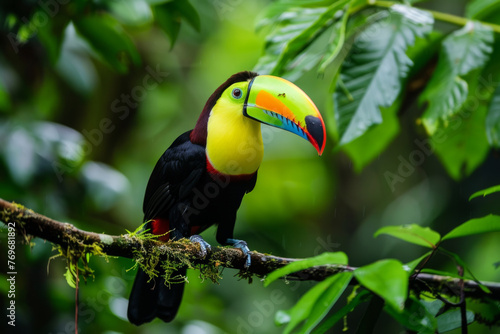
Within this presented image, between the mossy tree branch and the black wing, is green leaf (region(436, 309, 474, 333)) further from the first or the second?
the black wing

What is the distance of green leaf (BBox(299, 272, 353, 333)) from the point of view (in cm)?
107

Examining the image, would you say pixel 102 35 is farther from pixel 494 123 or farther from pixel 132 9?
pixel 494 123

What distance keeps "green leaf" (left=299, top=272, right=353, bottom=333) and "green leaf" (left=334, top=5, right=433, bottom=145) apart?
0.61m

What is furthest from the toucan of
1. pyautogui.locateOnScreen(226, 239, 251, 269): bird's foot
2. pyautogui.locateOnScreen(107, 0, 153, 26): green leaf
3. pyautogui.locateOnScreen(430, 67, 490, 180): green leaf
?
pyautogui.locateOnScreen(430, 67, 490, 180): green leaf

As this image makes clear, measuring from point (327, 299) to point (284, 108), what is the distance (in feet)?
1.83

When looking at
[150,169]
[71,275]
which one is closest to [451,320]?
[71,275]

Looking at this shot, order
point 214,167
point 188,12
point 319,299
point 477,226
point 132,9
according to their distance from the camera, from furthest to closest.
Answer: point 132,9
point 188,12
point 214,167
point 477,226
point 319,299

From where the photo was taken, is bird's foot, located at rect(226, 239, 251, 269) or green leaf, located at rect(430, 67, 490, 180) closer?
bird's foot, located at rect(226, 239, 251, 269)

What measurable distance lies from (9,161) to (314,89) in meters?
2.70

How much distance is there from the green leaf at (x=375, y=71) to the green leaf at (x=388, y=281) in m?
0.64

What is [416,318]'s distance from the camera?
1.38 m

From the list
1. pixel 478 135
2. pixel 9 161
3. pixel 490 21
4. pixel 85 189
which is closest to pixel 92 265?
pixel 85 189

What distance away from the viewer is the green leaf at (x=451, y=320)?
1.43 meters

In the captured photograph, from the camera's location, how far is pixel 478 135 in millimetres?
2041
